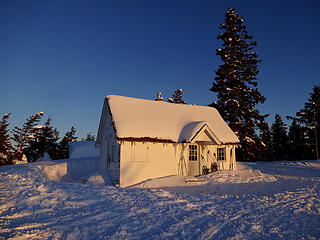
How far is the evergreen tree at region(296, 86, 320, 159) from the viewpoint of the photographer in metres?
34.9

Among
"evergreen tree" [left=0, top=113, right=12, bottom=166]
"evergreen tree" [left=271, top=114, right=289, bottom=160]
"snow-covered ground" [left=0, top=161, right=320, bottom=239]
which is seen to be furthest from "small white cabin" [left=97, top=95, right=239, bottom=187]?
"evergreen tree" [left=271, top=114, right=289, bottom=160]

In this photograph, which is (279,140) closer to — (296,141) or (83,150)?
(296,141)

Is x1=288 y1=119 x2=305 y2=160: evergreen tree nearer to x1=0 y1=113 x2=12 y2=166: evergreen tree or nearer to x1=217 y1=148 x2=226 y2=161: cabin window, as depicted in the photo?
x1=217 y1=148 x2=226 y2=161: cabin window

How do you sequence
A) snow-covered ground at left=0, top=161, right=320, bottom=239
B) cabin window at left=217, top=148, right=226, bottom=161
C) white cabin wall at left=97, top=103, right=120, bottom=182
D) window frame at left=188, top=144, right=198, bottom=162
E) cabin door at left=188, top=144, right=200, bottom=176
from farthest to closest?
cabin window at left=217, top=148, right=226, bottom=161, window frame at left=188, top=144, right=198, bottom=162, cabin door at left=188, top=144, right=200, bottom=176, white cabin wall at left=97, top=103, right=120, bottom=182, snow-covered ground at left=0, top=161, right=320, bottom=239

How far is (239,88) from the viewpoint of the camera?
26.9 m

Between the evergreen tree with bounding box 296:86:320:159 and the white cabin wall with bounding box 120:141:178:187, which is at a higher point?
the evergreen tree with bounding box 296:86:320:159

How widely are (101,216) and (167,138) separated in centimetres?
914

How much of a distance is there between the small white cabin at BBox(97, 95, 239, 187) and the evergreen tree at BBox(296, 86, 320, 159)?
2414cm

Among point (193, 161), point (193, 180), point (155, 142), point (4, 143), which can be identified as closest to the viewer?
point (193, 180)

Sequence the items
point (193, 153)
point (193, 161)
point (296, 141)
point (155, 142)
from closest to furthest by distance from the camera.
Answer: point (155, 142)
point (193, 161)
point (193, 153)
point (296, 141)

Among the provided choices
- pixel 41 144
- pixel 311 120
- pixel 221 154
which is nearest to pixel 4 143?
pixel 41 144

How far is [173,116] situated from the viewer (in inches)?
698

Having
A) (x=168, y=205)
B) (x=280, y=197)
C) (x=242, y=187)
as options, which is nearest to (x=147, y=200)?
(x=168, y=205)

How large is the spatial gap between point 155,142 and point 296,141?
35.7m
